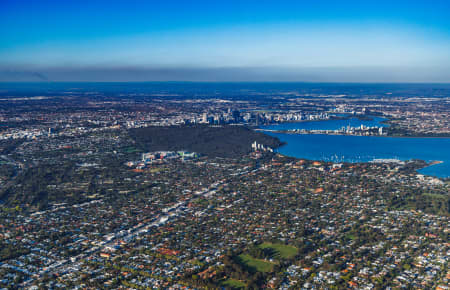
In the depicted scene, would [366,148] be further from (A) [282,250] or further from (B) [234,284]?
(B) [234,284]

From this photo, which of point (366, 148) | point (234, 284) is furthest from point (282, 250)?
point (366, 148)

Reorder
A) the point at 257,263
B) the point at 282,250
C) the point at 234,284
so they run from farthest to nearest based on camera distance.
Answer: the point at 282,250 < the point at 257,263 < the point at 234,284

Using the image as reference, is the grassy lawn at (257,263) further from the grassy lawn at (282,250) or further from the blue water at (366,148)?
the blue water at (366,148)

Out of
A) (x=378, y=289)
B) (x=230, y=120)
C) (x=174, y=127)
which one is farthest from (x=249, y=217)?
Answer: (x=230, y=120)

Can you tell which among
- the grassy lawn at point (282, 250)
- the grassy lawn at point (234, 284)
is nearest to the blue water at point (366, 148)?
the grassy lawn at point (282, 250)

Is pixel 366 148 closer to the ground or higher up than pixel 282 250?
higher up

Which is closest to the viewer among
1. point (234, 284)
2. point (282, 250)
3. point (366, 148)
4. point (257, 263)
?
point (234, 284)

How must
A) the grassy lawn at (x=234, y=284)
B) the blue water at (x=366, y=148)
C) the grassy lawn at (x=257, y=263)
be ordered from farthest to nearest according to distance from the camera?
the blue water at (x=366, y=148)
the grassy lawn at (x=257, y=263)
the grassy lawn at (x=234, y=284)

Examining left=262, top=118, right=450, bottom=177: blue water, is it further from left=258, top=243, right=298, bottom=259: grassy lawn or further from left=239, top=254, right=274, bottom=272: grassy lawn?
left=239, top=254, right=274, bottom=272: grassy lawn
